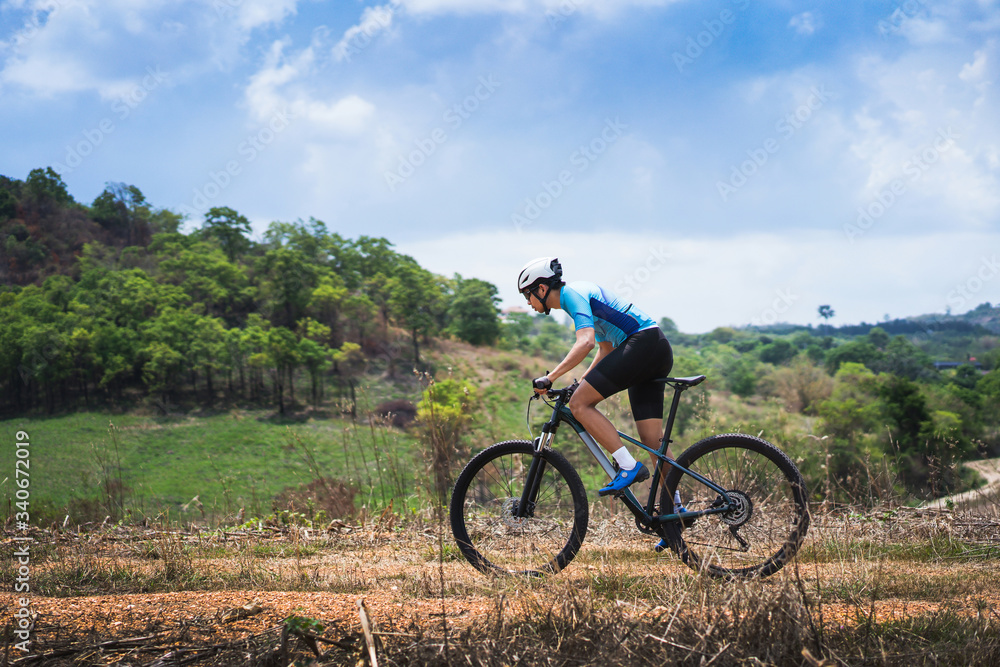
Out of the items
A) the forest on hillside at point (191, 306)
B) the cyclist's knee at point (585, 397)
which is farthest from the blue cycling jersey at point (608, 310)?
the forest on hillside at point (191, 306)

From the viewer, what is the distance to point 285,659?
7.59 feet

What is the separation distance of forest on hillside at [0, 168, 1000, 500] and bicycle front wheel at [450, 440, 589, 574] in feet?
95.0

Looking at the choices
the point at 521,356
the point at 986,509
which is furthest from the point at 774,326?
the point at 986,509

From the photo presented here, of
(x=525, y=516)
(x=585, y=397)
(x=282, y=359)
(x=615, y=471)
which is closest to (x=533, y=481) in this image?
(x=525, y=516)

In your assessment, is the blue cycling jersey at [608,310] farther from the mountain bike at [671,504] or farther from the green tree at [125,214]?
the green tree at [125,214]

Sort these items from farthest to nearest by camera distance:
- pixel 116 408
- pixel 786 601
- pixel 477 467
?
pixel 116 408 → pixel 477 467 → pixel 786 601

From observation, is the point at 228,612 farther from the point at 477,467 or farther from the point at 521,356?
the point at 521,356

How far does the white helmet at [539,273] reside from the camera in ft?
12.4

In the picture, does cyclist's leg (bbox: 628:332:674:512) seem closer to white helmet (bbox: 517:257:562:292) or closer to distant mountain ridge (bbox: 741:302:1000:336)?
white helmet (bbox: 517:257:562:292)

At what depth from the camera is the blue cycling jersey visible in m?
3.69

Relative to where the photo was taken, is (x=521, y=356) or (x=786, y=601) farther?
(x=521, y=356)

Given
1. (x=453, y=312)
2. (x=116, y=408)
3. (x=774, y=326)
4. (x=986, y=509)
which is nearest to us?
(x=986, y=509)

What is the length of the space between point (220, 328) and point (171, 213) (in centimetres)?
3745

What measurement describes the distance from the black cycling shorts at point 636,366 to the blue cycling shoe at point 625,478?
34 centimetres
